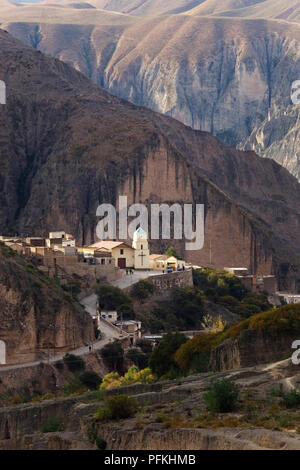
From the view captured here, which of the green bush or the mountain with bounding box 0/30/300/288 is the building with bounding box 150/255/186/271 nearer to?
the mountain with bounding box 0/30/300/288

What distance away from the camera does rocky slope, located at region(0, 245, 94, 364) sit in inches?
2140

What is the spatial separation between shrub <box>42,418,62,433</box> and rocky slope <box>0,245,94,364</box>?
24474mm

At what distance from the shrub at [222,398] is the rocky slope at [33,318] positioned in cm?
2738

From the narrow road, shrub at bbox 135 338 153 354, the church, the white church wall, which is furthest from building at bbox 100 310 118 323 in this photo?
the white church wall

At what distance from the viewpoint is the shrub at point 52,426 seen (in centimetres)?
2712

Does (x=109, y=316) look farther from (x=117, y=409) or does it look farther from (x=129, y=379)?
(x=117, y=409)

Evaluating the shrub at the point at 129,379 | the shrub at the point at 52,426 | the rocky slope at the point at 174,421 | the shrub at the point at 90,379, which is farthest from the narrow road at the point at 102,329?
the shrub at the point at 52,426

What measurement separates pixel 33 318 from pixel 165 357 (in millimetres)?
12604

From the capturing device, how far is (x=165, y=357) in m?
44.5

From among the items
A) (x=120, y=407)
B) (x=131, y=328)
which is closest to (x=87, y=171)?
(x=131, y=328)

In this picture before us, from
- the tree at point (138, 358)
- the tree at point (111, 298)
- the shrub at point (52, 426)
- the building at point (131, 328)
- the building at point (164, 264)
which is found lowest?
the shrub at point (52, 426)

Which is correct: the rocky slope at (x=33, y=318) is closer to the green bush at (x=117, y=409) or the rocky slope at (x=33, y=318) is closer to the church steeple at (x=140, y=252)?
the church steeple at (x=140, y=252)

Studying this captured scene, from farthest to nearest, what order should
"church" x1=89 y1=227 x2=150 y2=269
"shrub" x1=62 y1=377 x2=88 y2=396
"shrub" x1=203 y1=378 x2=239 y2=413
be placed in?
"church" x1=89 y1=227 x2=150 y2=269 < "shrub" x1=62 y1=377 x2=88 y2=396 < "shrub" x1=203 y1=378 x2=239 y2=413
